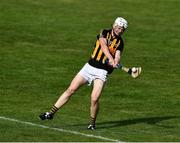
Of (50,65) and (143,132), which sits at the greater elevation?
(50,65)

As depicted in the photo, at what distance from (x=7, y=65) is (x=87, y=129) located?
12424 mm

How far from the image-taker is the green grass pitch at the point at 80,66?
21391 mm

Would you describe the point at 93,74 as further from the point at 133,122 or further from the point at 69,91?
the point at 133,122

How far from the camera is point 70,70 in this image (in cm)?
3228

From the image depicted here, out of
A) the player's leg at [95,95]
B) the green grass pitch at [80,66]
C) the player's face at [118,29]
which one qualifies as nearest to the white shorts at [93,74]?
the player's leg at [95,95]

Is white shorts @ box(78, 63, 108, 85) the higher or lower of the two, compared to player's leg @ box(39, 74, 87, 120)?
higher

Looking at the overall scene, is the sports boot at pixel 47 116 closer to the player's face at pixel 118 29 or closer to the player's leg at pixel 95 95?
the player's leg at pixel 95 95

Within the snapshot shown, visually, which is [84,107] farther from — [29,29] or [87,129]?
[29,29]

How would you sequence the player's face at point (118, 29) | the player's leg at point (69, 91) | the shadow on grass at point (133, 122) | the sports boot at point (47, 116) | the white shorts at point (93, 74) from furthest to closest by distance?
the shadow on grass at point (133, 122), the sports boot at point (47, 116), the player's leg at point (69, 91), the white shorts at point (93, 74), the player's face at point (118, 29)

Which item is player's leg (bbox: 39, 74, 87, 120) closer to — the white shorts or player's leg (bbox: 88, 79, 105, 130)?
the white shorts

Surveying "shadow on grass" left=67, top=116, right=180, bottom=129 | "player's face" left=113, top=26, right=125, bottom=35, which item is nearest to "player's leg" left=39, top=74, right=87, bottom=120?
"shadow on grass" left=67, top=116, right=180, bottom=129

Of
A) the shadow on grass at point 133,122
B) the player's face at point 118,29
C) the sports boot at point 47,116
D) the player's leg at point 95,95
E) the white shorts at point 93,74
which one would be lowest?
the shadow on grass at point 133,122

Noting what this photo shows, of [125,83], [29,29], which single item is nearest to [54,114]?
[125,83]

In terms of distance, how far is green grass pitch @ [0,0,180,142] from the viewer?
2139cm
